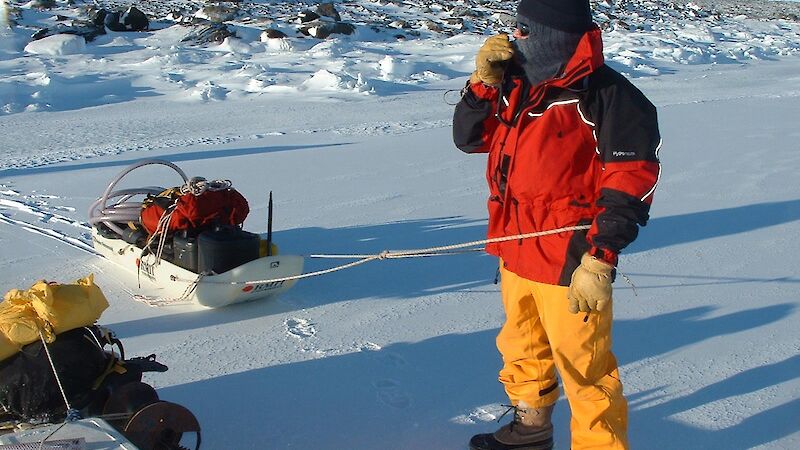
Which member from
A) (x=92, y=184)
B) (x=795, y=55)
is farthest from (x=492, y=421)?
(x=795, y=55)

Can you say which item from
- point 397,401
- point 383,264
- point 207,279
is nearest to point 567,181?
point 397,401

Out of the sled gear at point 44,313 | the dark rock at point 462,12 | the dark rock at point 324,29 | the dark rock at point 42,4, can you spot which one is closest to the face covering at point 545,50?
the sled gear at point 44,313

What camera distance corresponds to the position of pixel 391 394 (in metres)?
3.36

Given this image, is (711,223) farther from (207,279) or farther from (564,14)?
(564,14)

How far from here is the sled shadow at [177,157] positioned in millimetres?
7543

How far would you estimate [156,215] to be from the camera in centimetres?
444

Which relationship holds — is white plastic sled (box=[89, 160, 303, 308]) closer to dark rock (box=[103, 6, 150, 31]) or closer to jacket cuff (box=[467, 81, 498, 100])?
jacket cuff (box=[467, 81, 498, 100])

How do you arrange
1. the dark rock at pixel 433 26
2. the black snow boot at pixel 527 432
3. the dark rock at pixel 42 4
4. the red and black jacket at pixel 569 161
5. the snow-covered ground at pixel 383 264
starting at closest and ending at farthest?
the red and black jacket at pixel 569 161 < the black snow boot at pixel 527 432 < the snow-covered ground at pixel 383 264 < the dark rock at pixel 42 4 < the dark rock at pixel 433 26

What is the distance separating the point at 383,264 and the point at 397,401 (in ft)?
6.12

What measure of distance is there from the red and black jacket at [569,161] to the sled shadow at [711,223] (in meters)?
3.14

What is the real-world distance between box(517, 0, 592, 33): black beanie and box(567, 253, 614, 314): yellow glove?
0.67 m

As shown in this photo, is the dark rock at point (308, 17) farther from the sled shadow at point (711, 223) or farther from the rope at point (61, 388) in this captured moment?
the rope at point (61, 388)

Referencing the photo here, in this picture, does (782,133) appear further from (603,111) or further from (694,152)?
(603,111)

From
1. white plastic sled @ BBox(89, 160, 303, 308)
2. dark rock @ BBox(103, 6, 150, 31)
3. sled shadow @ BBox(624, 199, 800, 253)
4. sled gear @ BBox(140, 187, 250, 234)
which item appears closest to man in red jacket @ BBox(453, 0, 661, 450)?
white plastic sled @ BBox(89, 160, 303, 308)
